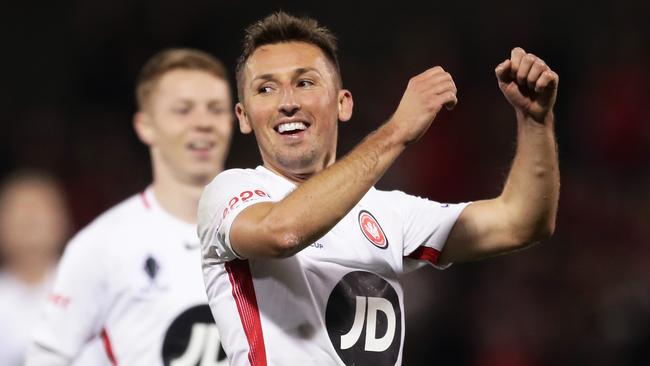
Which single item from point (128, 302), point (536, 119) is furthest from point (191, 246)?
point (536, 119)

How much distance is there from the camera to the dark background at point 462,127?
840 cm

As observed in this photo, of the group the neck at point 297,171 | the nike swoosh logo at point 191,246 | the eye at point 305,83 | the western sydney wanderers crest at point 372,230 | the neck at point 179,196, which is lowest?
the western sydney wanderers crest at point 372,230

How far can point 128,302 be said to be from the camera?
4.76 meters

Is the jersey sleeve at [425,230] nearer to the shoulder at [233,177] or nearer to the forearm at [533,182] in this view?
the forearm at [533,182]

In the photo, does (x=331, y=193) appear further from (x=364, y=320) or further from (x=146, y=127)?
(x=146, y=127)

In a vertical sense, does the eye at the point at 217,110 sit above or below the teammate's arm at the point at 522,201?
above

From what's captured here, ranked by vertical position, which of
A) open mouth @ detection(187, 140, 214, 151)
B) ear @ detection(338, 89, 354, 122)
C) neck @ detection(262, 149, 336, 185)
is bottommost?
neck @ detection(262, 149, 336, 185)

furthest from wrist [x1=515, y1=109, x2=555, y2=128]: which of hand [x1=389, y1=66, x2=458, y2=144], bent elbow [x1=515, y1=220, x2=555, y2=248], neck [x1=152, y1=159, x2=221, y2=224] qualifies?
neck [x1=152, y1=159, x2=221, y2=224]

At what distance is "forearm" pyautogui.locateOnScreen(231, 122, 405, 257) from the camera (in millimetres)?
3018

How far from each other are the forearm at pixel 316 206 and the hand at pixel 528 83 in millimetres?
537

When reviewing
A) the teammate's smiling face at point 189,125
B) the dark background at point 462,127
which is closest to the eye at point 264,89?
the teammate's smiling face at point 189,125

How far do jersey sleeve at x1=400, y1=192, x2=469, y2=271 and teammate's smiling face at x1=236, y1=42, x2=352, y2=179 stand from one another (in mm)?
347

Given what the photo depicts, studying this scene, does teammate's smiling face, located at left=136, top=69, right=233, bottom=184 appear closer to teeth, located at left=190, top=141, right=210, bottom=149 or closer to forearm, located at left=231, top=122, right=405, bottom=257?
teeth, located at left=190, top=141, right=210, bottom=149

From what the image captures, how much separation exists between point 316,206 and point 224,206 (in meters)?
0.36
